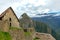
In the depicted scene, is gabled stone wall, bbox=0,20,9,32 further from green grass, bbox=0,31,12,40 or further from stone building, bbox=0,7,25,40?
green grass, bbox=0,31,12,40

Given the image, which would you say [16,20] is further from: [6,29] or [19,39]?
[6,29]

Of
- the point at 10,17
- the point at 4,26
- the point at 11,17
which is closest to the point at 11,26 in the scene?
the point at 10,17

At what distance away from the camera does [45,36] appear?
77.6m

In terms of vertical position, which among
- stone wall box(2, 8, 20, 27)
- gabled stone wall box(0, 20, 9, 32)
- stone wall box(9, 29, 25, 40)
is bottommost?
stone wall box(9, 29, 25, 40)

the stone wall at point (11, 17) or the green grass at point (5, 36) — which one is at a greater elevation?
the stone wall at point (11, 17)

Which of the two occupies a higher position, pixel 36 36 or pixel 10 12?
pixel 10 12

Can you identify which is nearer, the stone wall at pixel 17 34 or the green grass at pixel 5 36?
the green grass at pixel 5 36

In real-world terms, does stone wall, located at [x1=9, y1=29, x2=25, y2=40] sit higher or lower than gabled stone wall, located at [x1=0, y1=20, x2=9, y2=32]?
lower

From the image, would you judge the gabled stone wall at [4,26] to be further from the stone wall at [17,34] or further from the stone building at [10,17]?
the stone building at [10,17]

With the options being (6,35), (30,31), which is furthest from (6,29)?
(30,31)

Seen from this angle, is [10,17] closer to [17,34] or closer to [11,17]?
[11,17]

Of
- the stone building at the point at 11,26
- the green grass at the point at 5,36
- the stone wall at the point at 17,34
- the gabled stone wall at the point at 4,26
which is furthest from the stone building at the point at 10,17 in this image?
the green grass at the point at 5,36

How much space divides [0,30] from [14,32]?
260 inches

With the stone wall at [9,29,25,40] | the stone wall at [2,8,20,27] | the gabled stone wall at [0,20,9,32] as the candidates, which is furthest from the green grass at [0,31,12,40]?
the stone wall at [2,8,20,27]
